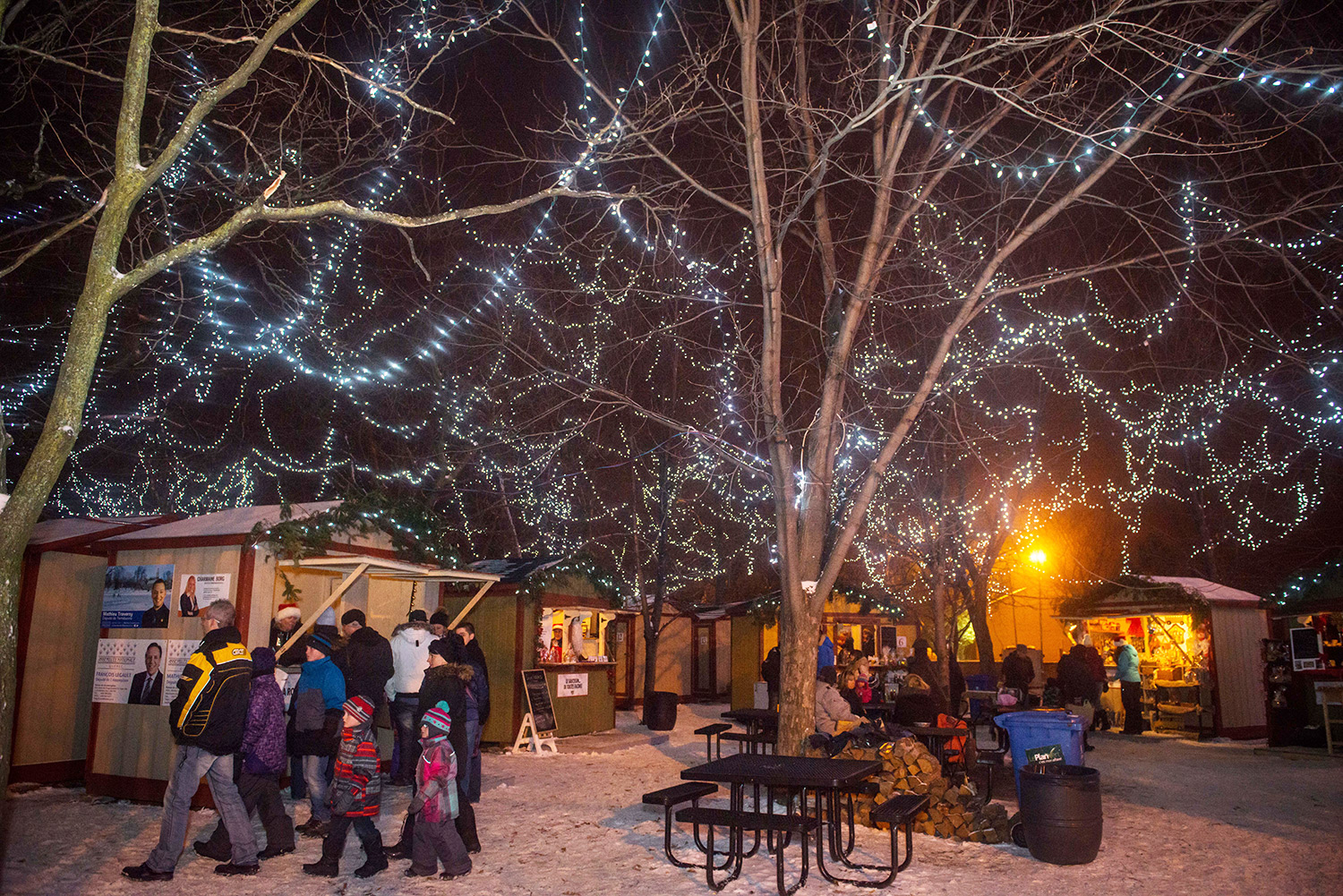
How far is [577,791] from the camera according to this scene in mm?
9547

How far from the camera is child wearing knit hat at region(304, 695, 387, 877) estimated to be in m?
5.99

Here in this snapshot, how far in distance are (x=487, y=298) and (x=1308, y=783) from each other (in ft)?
42.2

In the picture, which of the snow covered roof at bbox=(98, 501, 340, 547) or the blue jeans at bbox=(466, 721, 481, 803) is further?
the snow covered roof at bbox=(98, 501, 340, 547)

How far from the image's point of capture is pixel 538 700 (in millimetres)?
13086

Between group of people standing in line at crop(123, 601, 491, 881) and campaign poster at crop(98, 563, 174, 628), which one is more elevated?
campaign poster at crop(98, 563, 174, 628)

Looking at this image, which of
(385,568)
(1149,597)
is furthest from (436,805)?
(1149,597)

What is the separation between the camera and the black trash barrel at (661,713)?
637 inches

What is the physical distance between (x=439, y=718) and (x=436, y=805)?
57 cm

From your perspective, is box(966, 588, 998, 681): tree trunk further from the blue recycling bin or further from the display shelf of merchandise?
the blue recycling bin

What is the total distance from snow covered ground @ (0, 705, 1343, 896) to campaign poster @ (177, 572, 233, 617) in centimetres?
180

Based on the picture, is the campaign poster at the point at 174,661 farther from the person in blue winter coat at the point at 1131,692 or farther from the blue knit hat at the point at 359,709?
the person in blue winter coat at the point at 1131,692

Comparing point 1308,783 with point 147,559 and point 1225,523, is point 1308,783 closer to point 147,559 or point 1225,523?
point 147,559

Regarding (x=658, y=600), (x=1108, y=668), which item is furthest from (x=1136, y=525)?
(x=658, y=600)

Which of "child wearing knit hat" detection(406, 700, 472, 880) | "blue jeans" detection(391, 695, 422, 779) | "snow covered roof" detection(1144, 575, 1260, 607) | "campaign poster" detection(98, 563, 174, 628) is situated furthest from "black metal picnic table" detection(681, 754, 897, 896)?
"snow covered roof" detection(1144, 575, 1260, 607)
